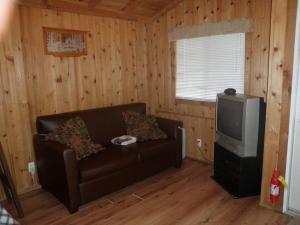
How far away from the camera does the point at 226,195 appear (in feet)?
9.29

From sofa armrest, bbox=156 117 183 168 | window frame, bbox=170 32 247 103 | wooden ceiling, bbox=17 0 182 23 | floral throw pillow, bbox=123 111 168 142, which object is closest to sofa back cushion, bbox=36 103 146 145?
floral throw pillow, bbox=123 111 168 142

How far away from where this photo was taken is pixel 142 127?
135 inches

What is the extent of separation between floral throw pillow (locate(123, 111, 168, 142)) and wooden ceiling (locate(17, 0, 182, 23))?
4.65 feet

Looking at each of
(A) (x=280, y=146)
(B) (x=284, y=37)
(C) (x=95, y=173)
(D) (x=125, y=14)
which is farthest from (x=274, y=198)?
(D) (x=125, y=14)

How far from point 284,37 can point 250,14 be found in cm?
93

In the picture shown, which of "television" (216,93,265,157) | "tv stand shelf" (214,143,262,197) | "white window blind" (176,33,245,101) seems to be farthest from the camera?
"white window blind" (176,33,245,101)

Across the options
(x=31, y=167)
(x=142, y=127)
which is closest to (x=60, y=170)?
(x=31, y=167)

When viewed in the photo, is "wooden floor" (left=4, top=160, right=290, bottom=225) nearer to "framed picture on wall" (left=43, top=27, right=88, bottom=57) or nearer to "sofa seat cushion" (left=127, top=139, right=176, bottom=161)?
"sofa seat cushion" (left=127, top=139, right=176, bottom=161)

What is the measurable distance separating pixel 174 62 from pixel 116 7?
1164 mm

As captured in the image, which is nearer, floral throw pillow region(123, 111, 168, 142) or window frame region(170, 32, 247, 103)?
window frame region(170, 32, 247, 103)

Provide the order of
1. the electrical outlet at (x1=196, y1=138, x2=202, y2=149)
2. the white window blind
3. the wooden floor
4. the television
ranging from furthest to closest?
the electrical outlet at (x1=196, y1=138, x2=202, y2=149), the white window blind, the television, the wooden floor

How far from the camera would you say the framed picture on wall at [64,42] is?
308 centimetres

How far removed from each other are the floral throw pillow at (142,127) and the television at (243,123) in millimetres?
944

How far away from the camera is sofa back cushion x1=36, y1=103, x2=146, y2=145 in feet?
9.53
